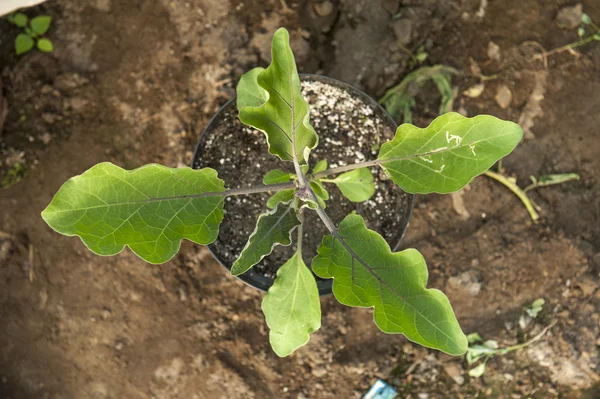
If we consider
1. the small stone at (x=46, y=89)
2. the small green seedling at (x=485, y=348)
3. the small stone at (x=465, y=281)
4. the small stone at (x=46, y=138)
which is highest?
the small stone at (x=46, y=89)

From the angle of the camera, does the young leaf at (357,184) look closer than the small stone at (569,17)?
Yes

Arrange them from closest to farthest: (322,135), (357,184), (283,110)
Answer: (283,110), (357,184), (322,135)

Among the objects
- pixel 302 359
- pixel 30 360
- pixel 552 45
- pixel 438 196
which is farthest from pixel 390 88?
pixel 30 360

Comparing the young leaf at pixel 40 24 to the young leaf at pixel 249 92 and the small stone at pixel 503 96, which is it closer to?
the young leaf at pixel 249 92

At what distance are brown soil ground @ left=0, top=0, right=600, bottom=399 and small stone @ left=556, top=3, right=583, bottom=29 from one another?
27 mm

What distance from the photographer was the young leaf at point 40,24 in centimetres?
234

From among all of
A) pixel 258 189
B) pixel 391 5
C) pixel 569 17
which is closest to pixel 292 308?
pixel 258 189

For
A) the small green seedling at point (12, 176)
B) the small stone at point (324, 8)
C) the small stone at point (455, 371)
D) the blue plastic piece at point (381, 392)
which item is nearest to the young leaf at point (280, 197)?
the small stone at point (324, 8)

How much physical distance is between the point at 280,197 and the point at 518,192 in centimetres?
121

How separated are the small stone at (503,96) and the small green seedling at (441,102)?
2.5 inches

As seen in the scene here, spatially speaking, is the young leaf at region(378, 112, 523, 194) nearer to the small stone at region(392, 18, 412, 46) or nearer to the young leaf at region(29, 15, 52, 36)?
the small stone at region(392, 18, 412, 46)

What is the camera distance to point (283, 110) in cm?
133

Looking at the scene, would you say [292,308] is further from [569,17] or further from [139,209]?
[569,17]

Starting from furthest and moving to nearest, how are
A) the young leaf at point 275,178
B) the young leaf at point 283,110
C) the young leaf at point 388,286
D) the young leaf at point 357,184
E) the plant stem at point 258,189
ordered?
the young leaf at point 357,184 < the young leaf at point 275,178 < the plant stem at point 258,189 < the young leaf at point 388,286 < the young leaf at point 283,110
